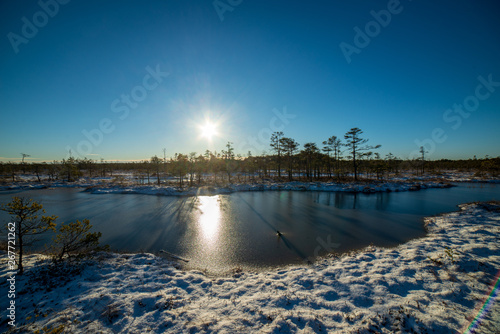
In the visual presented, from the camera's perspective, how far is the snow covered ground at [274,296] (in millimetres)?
4695

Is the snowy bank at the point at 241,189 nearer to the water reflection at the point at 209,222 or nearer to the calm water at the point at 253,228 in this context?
the calm water at the point at 253,228

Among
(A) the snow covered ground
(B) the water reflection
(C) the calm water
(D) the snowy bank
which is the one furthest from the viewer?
(D) the snowy bank

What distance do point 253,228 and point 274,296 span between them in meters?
7.70

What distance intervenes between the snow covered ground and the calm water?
158 cm

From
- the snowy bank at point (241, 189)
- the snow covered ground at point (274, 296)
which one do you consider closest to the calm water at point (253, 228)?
the snow covered ground at point (274, 296)

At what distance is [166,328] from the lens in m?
4.73

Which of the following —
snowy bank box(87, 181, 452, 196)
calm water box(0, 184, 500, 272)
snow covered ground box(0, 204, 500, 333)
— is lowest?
calm water box(0, 184, 500, 272)

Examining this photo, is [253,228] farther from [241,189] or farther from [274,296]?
[241,189]

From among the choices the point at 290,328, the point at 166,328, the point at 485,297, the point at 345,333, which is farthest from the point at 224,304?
the point at 485,297

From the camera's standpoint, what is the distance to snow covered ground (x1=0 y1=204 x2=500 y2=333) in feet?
15.4

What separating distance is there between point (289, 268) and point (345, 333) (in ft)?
12.4

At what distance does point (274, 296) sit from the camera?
6.04 meters

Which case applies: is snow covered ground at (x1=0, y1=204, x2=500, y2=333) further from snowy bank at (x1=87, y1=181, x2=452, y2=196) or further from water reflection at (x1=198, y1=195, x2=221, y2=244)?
snowy bank at (x1=87, y1=181, x2=452, y2=196)

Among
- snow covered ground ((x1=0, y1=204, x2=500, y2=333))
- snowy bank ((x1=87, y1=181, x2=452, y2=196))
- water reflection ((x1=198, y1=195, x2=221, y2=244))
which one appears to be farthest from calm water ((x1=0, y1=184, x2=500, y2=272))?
snowy bank ((x1=87, y1=181, x2=452, y2=196))
